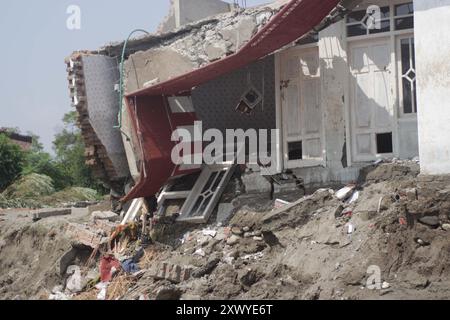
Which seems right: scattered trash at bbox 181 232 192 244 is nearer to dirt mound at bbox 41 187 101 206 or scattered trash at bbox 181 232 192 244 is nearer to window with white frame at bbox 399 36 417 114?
window with white frame at bbox 399 36 417 114

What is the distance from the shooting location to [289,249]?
8.91 meters

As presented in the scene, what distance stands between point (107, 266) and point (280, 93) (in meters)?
3.78

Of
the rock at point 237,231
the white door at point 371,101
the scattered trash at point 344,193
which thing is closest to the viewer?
the scattered trash at point 344,193

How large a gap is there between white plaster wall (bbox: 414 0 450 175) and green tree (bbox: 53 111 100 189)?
16.3 metres

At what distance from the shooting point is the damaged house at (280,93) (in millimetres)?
9320

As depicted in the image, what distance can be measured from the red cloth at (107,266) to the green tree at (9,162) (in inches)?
621

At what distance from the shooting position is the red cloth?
9.90 meters

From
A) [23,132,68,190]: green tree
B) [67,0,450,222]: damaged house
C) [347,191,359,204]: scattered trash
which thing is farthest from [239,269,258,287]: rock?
[23,132,68,190]: green tree

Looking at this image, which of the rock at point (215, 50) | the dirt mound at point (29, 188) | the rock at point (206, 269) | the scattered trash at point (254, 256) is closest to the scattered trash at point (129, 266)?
the rock at point (206, 269)

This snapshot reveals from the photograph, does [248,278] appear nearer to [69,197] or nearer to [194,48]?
[194,48]

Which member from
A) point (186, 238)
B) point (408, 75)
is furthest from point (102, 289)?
point (408, 75)

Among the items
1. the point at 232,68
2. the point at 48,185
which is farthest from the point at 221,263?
the point at 48,185

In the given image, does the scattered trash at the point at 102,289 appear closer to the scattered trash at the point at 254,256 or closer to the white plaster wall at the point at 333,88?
the scattered trash at the point at 254,256

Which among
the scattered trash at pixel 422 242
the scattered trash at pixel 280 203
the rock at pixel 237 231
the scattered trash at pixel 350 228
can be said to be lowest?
the rock at pixel 237 231
